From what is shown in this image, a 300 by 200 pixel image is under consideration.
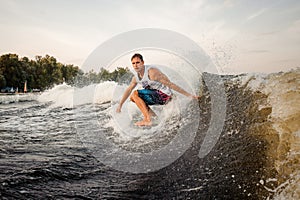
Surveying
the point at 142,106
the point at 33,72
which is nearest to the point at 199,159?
the point at 142,106

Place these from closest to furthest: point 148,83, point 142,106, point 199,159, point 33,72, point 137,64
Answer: point 199,159
point 137,64
point 148,83
point 142,106
point 33,72

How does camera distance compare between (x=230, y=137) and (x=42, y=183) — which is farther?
(x=230, y=137)

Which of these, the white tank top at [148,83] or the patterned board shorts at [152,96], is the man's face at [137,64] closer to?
the white tank top at [148,83]

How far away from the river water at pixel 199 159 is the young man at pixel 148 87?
0.90 feet

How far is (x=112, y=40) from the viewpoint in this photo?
351 centimetres

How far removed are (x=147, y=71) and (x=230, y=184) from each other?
1.88m

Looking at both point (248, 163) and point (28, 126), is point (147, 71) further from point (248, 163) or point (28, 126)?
point (28, 126)

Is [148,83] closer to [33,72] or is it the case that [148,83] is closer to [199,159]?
[199,159]

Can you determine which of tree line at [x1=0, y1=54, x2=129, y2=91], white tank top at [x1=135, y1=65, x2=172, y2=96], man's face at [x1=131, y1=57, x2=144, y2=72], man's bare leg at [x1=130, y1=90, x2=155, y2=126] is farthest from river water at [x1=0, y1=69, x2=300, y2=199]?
tree line at [x1=0, y1=54, x2=129, y2=91]

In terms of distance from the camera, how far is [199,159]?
305 centimetres

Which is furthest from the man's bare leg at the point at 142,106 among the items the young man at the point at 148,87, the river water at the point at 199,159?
the river water at the point at 199,159

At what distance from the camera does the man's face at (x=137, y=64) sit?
364 centimetres

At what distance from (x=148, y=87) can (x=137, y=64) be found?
401 mm

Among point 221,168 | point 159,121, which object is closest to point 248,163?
point 221,168
